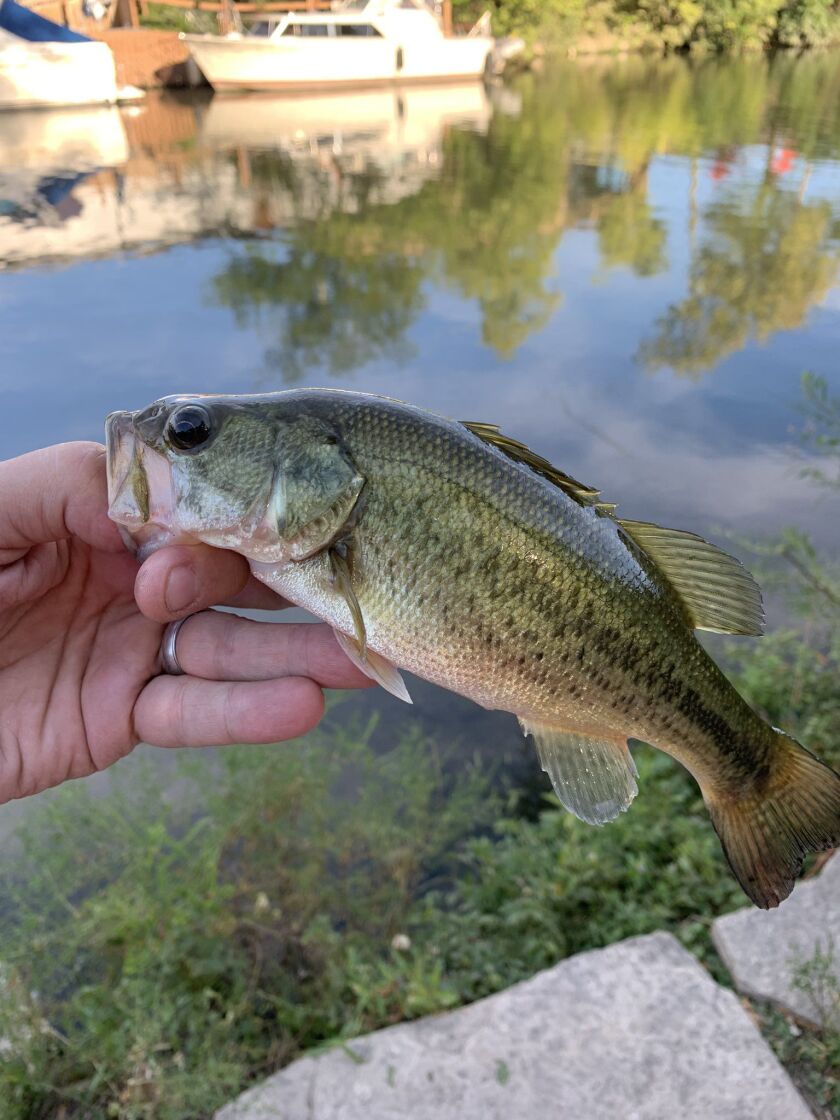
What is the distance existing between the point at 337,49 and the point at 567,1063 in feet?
108

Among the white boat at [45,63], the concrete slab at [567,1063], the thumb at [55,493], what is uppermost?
the white boat at [45,63]

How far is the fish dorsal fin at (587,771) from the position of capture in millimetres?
2121

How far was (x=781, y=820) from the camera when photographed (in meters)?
2.04

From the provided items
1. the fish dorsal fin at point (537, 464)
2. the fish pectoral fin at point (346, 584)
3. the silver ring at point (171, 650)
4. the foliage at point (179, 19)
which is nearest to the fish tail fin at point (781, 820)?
the fish dorsal fin at point (537, 464)

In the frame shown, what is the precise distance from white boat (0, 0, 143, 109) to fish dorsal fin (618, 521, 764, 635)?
92.5 feet

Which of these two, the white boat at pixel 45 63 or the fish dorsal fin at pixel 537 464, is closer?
the fish dorsal fin at pixel 537 464

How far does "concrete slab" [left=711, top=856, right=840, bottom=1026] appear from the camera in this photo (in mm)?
2969

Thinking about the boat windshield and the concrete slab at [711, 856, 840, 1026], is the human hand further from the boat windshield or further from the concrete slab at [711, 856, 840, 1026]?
the boat windshield

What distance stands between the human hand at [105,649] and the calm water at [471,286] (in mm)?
2672

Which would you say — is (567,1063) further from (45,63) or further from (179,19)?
(179,19)

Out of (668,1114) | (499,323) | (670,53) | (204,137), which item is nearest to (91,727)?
(668,1114)

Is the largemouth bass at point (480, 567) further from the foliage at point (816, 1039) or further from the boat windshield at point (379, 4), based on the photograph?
the boat windshield at point (379, 4)

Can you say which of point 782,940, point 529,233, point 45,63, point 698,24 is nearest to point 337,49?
point 45,63

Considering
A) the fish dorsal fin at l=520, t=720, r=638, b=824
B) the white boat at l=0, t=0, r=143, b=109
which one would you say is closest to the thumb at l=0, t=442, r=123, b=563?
the fish dorsal fin at l=520, t=720, r=638, b=824
